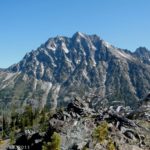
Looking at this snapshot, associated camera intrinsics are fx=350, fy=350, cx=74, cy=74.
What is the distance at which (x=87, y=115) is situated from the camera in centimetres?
15300

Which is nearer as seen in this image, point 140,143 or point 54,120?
point 140,143

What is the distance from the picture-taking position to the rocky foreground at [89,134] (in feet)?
385

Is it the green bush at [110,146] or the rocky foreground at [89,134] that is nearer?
the green bush at [110,146]

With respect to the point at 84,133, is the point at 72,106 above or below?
above

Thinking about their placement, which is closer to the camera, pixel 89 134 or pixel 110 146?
pixel 110 146

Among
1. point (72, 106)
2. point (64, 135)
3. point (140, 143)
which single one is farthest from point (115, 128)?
point (72, 106)

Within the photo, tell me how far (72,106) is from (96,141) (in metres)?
42.5

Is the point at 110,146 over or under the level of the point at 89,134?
under

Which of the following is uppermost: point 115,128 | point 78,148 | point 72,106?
point 72,106

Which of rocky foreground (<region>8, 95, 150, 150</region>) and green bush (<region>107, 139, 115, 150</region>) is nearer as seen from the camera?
green bush (<region>107, 139, 115, 150</region>)

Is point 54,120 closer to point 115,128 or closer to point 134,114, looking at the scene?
point 115,128

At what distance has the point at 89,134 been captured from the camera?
12669 cm

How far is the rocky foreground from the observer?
117 metres

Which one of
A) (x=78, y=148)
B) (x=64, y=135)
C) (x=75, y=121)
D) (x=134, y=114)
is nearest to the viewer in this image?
(x=78, y=148)
